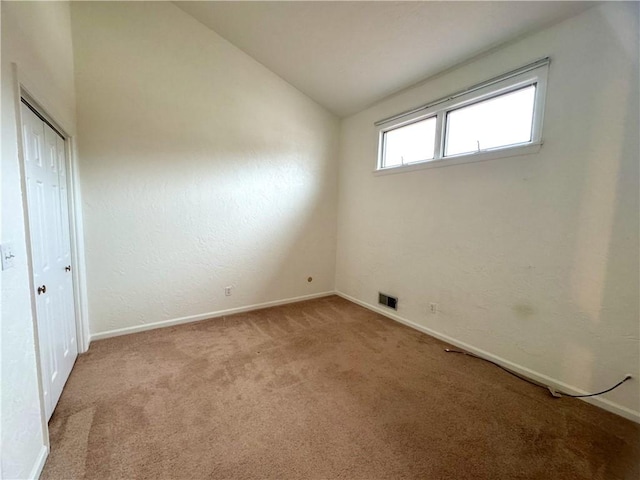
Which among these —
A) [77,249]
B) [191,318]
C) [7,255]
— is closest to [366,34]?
[7,255]

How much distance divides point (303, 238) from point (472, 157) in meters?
2.39

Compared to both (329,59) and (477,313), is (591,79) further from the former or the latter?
(329,59)

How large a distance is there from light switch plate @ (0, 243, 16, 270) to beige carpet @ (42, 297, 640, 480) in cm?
110

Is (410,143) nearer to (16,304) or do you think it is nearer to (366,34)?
(366,34)

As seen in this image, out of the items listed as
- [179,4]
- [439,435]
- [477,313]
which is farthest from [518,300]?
[179,4]

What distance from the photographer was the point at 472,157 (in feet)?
8.24

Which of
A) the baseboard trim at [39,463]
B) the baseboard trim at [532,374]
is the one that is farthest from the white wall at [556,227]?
the baseboard trim at [39,463]

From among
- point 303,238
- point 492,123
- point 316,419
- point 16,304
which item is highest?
point 492,123

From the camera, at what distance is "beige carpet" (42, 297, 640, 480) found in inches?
55.6

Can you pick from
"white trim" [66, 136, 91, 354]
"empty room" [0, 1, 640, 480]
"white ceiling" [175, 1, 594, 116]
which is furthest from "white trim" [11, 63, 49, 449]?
"white ceiling" [175, 1, 594, 116]

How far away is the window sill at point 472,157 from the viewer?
215 centimetres

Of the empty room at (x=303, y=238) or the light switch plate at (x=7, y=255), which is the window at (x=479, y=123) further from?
the light switch plate at (x=7, y=255)

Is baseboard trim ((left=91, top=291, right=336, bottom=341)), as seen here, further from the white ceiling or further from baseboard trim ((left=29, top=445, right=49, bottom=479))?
the white ceiling

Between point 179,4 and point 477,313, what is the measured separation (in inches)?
176
